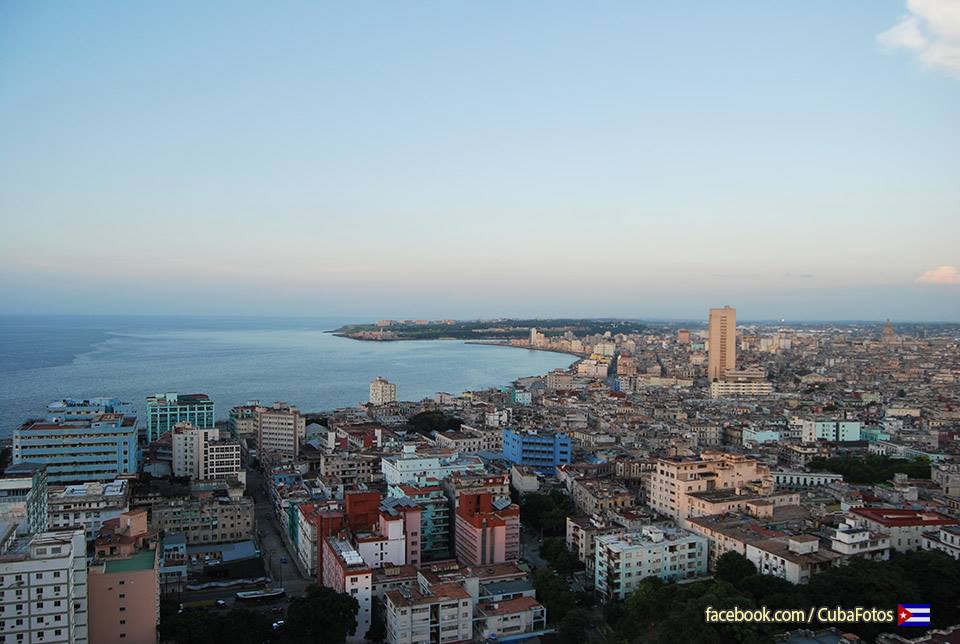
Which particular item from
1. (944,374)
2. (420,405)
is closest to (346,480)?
(420,405)

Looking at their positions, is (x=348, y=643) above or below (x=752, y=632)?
below

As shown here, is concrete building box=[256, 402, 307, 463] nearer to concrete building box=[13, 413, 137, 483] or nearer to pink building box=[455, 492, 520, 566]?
concrete building box=[13, 413, 137, 483]

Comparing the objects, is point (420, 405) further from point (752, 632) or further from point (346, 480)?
point (752, 632)

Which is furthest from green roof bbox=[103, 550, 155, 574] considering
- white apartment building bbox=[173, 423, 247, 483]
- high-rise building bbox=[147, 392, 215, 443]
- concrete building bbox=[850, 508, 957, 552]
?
high-rise building bbox=[147, 392, 215, 443]

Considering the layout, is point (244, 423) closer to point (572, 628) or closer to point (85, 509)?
point (85, 509)

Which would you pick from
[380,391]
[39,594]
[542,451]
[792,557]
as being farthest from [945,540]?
[380,391]
